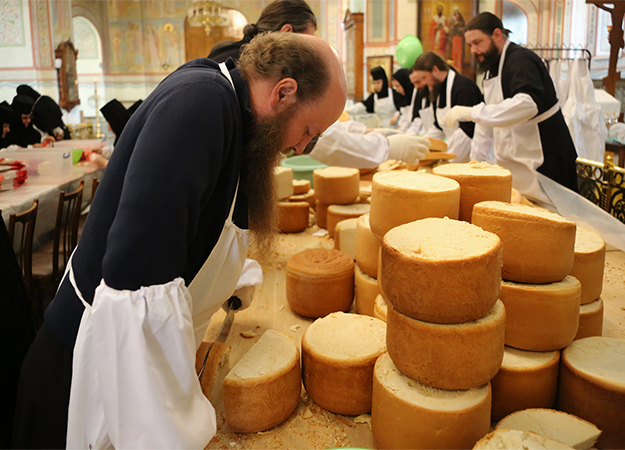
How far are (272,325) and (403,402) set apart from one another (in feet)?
3.24

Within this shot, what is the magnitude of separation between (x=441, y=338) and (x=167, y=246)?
29.2 inches

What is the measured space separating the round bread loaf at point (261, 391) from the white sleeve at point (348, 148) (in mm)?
1759

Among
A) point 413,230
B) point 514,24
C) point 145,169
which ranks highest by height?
point 514,24

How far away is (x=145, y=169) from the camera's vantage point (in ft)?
3.28

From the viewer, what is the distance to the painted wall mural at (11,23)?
1137cm

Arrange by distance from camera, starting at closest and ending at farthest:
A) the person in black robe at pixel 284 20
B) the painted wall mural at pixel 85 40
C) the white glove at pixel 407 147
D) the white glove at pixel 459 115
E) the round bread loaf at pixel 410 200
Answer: the round bread loaf at pixel 410 200 < the person in black robe at pixel 284 20 < the white glove at pixel 407 147 < the white glove at pixel 459 115 < the painted wall mural at pixel 85 40

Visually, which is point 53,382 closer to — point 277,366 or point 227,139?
point 277,366

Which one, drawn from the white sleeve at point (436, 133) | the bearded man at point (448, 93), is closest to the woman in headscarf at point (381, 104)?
the white sleeve at point (436, 133)

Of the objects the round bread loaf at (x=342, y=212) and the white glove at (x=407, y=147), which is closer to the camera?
the round bread loaf at (x=342, y=212)

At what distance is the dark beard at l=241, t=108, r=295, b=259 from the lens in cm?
130

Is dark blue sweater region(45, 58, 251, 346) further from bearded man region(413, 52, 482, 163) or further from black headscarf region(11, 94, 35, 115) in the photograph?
black headscarf region(11, 94, 35, 115)

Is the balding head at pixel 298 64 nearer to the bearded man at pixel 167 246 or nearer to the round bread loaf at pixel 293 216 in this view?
the bearded man at pixel 167 246

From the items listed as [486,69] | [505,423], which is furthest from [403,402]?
[486,69]

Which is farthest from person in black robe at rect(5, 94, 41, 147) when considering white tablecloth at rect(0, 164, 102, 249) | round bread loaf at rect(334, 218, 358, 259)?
round bread loaf at rect(334, 218, 358, 259)
